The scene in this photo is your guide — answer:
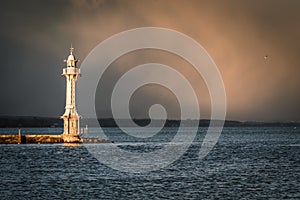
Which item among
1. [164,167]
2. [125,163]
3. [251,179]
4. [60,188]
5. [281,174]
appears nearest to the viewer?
[60,188]

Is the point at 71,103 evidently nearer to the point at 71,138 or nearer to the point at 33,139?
the point at 71,138

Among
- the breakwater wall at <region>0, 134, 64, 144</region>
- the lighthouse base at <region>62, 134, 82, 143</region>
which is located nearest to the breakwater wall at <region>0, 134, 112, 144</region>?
the breakwater wall at <region>0, 134, 64, 144</region>

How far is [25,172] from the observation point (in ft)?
193

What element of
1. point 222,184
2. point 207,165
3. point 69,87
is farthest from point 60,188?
point 69,87

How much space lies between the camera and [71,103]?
90.2 m

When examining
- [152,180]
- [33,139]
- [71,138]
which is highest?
[71,138]

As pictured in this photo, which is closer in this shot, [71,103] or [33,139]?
[71,103]

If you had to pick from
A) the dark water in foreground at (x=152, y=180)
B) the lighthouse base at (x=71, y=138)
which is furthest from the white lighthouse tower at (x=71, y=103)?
the dark water in foreground at (x=152, y=180)

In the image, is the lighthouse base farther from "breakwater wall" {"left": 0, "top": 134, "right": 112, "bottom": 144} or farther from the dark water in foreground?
the dark water in foreground

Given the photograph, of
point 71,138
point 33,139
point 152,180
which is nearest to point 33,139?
point 33,139

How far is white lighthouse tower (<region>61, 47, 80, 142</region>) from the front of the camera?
89.9 meters

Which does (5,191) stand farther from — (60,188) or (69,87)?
(69,87)

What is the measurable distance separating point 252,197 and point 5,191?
1609cm

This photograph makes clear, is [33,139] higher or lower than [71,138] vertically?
lower
